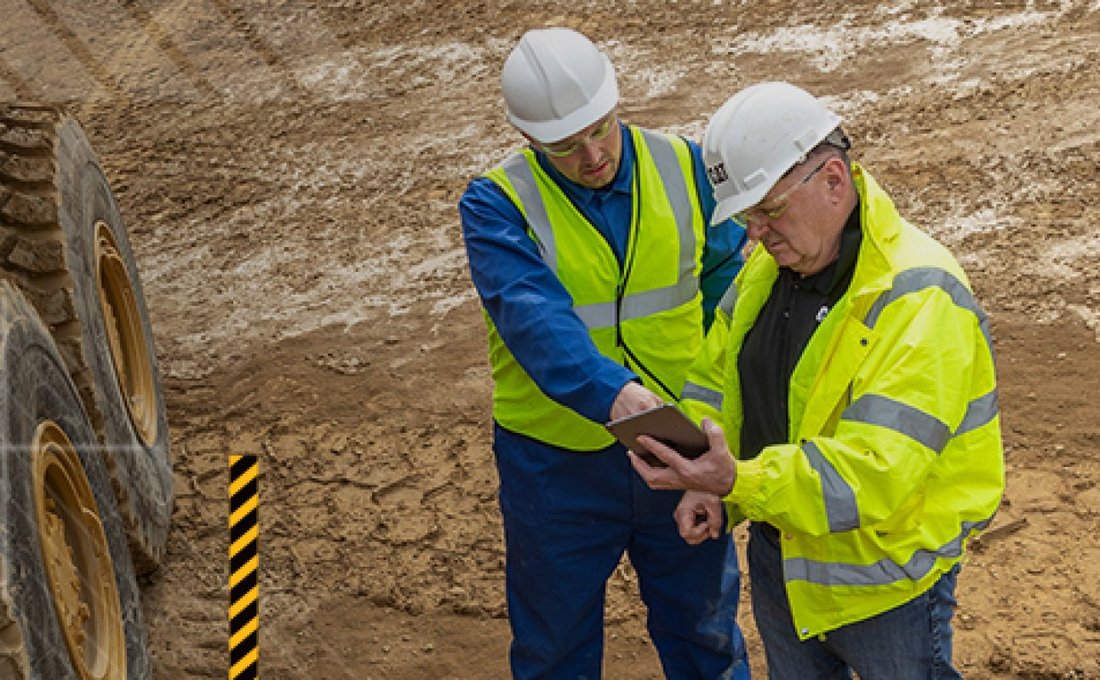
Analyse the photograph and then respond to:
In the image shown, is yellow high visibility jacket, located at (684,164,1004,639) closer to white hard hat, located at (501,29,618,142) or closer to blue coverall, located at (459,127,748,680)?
blue coverall, located at (459,127,748,680)

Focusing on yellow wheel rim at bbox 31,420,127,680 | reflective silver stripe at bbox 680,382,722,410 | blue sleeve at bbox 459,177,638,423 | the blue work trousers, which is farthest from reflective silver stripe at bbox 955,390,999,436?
yellow wheel rim at bbox 31,420,127,680

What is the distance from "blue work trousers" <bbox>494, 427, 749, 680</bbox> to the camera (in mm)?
4336

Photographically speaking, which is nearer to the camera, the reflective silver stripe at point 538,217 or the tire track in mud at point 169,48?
the reflective silver stripe at point 538,217

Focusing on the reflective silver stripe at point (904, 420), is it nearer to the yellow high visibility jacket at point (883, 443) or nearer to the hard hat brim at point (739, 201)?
the yellow high visibility jacket at point (883, 443)

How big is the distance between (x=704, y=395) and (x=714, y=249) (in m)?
0.62

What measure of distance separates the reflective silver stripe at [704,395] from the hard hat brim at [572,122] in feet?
2.56

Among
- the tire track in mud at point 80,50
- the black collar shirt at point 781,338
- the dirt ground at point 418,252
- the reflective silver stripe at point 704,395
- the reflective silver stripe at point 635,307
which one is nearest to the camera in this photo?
the black collar shirt at point 781,338

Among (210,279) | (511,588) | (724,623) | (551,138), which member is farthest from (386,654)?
(210,279)

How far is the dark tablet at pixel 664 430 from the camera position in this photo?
340cm

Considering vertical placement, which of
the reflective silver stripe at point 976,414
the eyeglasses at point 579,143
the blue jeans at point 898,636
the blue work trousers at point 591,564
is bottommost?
the blue work trousers at point 591,564

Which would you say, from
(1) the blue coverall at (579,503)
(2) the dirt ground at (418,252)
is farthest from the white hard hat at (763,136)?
(2) the dirt ground at (418,252)

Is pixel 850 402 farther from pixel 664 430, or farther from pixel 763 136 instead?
pixel 763 136

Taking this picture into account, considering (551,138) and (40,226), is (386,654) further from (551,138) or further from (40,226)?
(551,138)

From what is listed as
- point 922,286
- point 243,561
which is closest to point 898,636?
point 922,286
